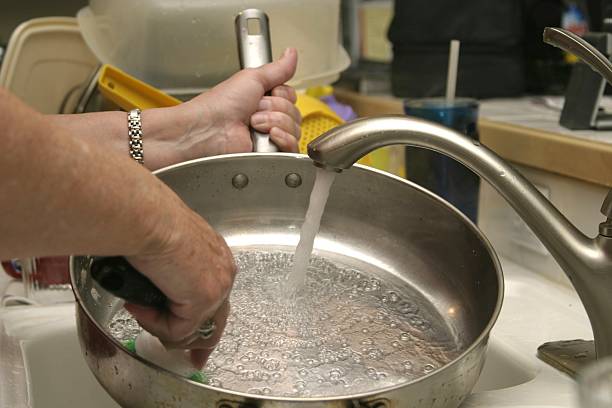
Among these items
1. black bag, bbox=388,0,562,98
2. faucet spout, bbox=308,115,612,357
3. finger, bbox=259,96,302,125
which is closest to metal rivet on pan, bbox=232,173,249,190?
finger, bbox=259,96,302,125

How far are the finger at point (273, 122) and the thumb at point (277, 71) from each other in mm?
34

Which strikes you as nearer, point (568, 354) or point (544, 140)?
point (568, 354)

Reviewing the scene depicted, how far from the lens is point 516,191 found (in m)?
0.54

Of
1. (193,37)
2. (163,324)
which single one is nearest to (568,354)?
(163,324)

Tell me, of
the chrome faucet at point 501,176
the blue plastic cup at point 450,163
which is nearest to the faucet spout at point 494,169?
the chrome faucet at point 501,176

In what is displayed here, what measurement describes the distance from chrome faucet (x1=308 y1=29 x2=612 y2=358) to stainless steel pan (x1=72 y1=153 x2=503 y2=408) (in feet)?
0.18

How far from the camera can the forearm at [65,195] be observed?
0.37 m

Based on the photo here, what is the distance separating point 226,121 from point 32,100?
523 mm

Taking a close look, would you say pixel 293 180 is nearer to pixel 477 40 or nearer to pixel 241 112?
pixel 241 112

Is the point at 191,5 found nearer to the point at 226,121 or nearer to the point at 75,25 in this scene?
the point at 226,121

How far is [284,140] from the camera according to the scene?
78cm

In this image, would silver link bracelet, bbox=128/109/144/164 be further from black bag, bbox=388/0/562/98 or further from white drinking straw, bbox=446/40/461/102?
black bag, bbox=388/0/562/98

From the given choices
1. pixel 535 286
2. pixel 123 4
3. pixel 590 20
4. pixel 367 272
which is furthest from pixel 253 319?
pixel 590 20

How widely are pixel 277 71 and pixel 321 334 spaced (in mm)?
320
